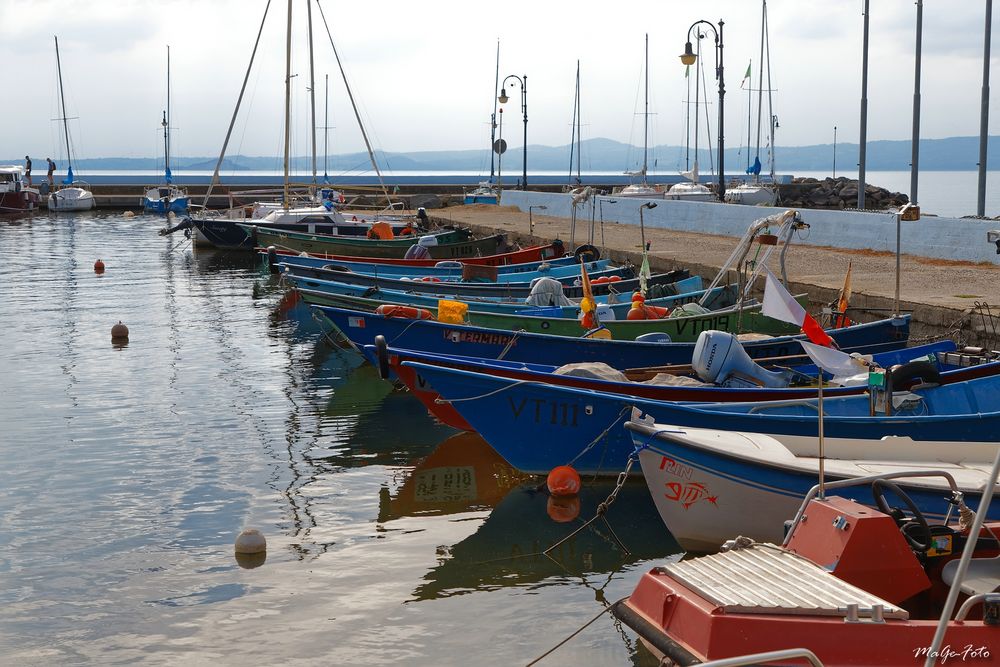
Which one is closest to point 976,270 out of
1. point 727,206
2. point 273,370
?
point 727,206

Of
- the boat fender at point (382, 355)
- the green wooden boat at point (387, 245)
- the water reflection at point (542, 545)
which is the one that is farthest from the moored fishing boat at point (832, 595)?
the green wooden boat at point (387, 245)

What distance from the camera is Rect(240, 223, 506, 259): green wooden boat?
28266 mm

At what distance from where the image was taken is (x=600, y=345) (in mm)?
13289

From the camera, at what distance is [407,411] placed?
14359 mm

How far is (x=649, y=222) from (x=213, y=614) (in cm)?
2518

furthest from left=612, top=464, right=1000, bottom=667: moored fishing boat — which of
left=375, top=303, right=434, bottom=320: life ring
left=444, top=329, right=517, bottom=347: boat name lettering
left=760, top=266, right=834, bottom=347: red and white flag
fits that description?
left=375, top=303, right=434, bottom=320: life ring

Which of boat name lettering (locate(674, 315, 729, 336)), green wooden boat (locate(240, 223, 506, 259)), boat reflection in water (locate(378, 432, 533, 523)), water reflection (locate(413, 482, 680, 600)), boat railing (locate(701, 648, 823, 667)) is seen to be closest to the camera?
boat railing (locate(701, 648, 823, 667))

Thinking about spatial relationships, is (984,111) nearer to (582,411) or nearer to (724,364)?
(724,364)

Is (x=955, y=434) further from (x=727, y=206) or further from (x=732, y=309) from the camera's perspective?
(x=727, y=206)

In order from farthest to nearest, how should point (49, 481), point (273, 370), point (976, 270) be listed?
point (976, 270)
point (273, 370)
point (49, 481)

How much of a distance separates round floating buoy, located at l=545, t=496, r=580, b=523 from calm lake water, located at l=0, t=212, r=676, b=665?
3 cm

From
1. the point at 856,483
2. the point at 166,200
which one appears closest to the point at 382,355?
the point at 856,483

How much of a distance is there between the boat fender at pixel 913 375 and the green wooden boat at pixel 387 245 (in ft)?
60.6

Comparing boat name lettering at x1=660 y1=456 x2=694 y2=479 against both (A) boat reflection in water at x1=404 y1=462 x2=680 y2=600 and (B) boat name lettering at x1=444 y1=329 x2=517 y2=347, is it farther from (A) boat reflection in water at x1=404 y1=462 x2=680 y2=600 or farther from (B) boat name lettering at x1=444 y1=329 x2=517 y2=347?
(B) boat name lettering at x1=444 y1=329 x2=517 y2=347
